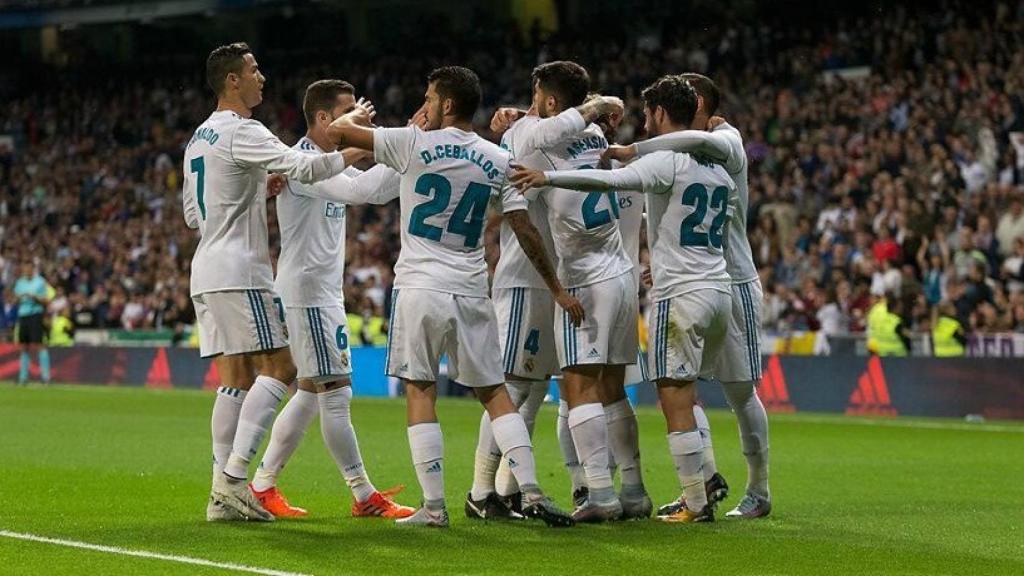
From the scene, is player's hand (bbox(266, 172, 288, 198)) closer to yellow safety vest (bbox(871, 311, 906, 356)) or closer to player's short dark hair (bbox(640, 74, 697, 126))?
player's short dark hair (bbox(640, 74, 697, 126))

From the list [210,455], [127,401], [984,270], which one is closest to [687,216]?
[210,455]

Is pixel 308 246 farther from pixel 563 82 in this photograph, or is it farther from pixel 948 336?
pixel 948 336

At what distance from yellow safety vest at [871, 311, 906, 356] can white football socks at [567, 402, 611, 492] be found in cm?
1225

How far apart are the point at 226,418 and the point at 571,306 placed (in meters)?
2.01

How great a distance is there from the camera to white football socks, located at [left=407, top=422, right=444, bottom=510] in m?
8.75

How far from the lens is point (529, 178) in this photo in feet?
28.4

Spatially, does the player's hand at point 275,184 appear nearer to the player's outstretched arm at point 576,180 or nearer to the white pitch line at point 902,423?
the player's outstretched arm at point 576,180

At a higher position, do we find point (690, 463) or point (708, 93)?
point (708, 93)

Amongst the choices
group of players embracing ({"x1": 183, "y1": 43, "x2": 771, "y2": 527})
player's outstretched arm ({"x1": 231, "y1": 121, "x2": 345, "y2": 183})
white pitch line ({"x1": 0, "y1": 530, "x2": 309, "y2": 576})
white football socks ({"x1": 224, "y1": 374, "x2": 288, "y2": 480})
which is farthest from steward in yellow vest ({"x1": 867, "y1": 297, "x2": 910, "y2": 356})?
white pitch line ({"x1": 0, "y1": 530, "x2": 309, "y2": 576})

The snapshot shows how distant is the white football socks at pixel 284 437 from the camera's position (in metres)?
9.70

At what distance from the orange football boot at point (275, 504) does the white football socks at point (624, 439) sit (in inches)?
70.8

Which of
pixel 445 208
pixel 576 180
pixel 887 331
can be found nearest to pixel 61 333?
pixel 887 331

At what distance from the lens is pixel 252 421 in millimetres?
9273

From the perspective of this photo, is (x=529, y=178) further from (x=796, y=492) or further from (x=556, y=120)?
(x=796, y=492)
